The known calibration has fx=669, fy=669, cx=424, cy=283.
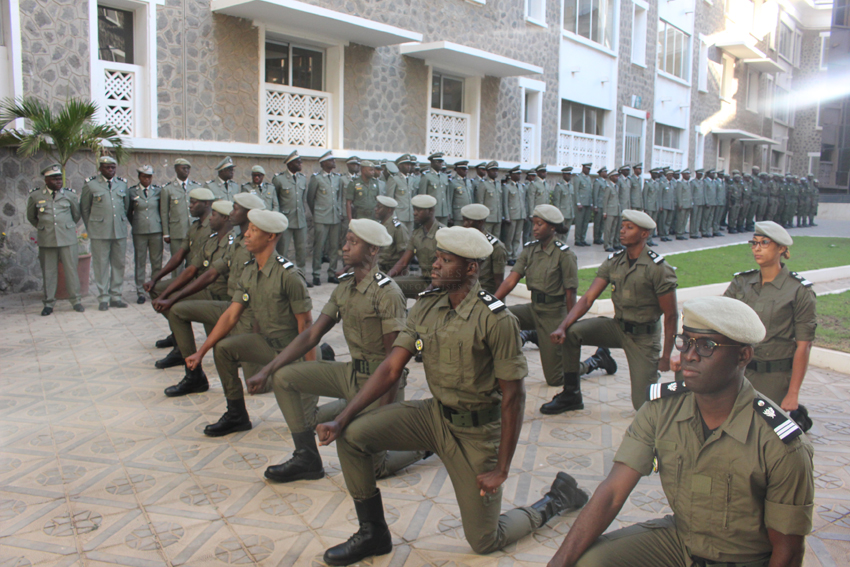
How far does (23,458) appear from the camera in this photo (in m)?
4.51

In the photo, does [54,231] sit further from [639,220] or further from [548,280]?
[639,220]

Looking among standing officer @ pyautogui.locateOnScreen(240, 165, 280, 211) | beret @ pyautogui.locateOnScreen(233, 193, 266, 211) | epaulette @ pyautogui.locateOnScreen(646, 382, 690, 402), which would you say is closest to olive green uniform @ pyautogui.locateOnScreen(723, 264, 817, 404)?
epaulette @ pyautogui.locateOnScreen(646, 382, 690, 402)

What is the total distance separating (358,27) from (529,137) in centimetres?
810

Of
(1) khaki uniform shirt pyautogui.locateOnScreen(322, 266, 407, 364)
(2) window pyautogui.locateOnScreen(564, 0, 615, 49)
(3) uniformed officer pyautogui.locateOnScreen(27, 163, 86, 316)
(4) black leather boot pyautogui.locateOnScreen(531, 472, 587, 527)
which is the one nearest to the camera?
(4) black leather boot pyautogui.locateOnScreen(531, 472, 587, 527)

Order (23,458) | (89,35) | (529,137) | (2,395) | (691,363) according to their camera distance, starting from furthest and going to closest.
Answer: (529,137)
(89,35)
(2,395)
(23,458)
(691,363)

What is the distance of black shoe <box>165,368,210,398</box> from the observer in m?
5.76

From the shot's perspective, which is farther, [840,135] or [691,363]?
[840,135]

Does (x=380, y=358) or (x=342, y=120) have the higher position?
(x=342, y=120)

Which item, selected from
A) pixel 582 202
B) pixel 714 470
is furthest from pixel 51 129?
pixel 582 202

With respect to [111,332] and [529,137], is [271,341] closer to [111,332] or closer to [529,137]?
[111,332]

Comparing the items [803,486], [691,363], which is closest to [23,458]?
[691,363]

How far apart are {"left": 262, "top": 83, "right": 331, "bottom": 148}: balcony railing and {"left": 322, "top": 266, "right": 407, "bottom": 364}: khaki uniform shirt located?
926 cm

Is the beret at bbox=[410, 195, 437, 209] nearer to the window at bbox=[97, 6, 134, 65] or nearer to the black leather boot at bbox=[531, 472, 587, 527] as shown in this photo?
the black leather boot at bbox=[531, 472, 587, 527]

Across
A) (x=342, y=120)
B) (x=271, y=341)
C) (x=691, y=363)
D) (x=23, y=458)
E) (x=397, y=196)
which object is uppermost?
(x=342, y=120)
